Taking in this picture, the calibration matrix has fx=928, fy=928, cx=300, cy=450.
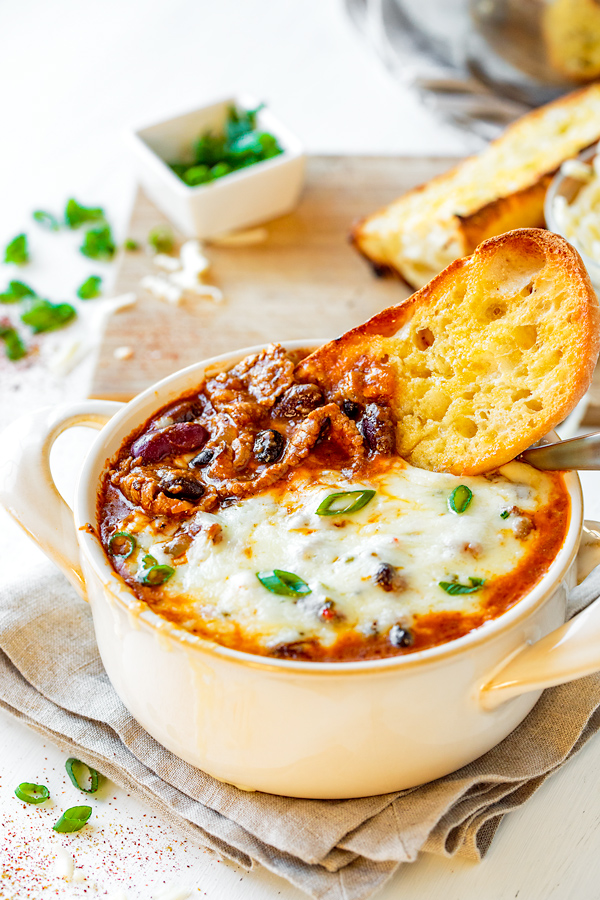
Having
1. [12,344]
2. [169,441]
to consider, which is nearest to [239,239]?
[12,344]

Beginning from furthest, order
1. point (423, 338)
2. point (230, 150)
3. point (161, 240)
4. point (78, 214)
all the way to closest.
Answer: point (78, 214) < point (230, 150) < point (161, 240) < point (423, 338)

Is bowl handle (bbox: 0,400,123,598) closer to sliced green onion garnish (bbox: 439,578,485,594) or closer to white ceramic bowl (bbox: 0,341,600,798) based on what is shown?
white ceramic bowl (bbox: 0,341,600,798)

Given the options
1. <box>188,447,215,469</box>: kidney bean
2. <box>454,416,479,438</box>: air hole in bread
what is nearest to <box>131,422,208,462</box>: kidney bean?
<box>188,447,215,469</box>: kidney bean

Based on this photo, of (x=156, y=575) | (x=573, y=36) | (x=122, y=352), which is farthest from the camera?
(x=573, y=36)

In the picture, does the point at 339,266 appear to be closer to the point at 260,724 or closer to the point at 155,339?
the point at 155,339

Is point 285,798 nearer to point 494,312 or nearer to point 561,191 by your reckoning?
point 494,312

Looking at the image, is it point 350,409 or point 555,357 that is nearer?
point 555,357

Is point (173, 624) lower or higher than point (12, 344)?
higher

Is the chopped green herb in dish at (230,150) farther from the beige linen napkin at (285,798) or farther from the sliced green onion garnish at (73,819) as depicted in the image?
the sliced green onion garnish at (73,819)
